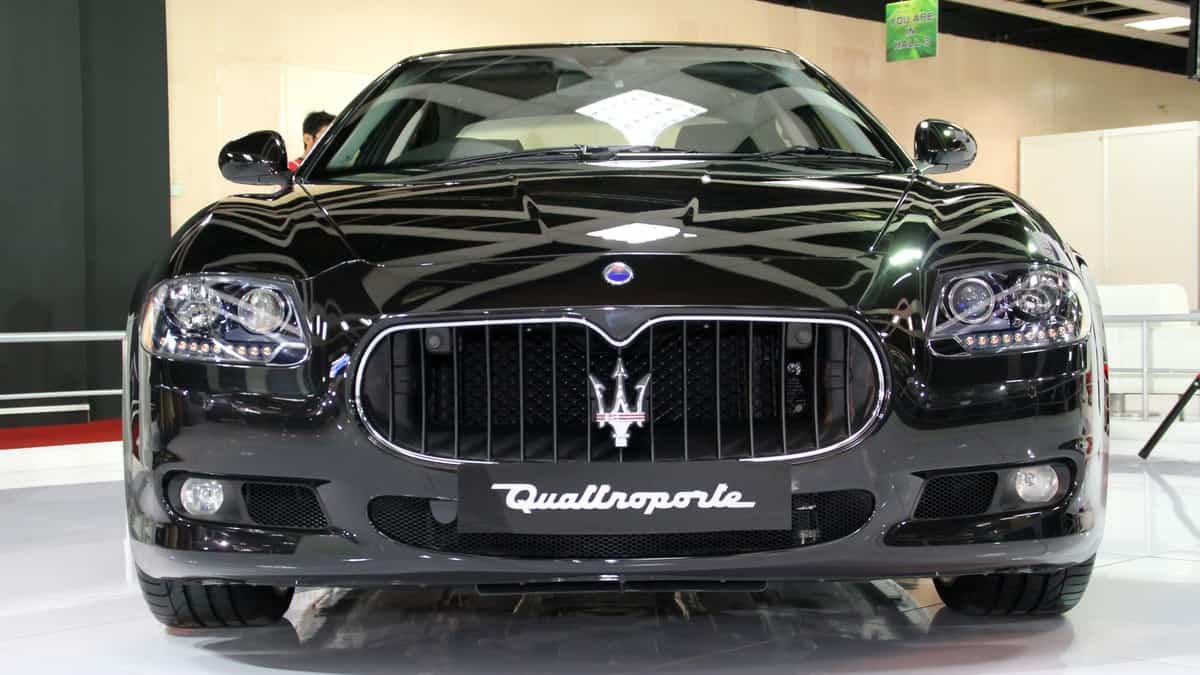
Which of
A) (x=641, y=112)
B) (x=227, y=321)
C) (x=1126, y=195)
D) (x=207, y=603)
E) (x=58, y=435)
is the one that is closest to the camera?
(x=227, y=321)

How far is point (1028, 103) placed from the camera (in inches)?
636

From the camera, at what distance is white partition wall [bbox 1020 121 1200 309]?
47.8 ft

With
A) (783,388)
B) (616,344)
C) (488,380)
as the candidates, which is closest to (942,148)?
(783,388)

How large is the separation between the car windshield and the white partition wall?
12070mm

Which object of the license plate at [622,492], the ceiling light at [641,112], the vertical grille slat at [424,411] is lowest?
the license plate at [622,492]

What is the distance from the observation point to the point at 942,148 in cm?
327

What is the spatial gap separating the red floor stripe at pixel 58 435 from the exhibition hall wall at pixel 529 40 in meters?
1.92

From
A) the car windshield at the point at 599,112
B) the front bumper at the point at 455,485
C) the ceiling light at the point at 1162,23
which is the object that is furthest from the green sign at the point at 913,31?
the front bumper at the point at 455,485

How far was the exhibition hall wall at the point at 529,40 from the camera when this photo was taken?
9.59 m

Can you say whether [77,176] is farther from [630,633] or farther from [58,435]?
[630,633]

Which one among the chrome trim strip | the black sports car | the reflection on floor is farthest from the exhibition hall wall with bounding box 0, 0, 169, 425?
the chrome trim strip

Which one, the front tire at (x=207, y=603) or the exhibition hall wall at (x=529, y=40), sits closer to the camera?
the front tire at (x=207, y=603)

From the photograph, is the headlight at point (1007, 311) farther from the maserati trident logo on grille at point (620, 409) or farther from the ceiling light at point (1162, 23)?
the ceiling light at point (1162, 23)

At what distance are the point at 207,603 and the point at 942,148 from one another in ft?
6.16
